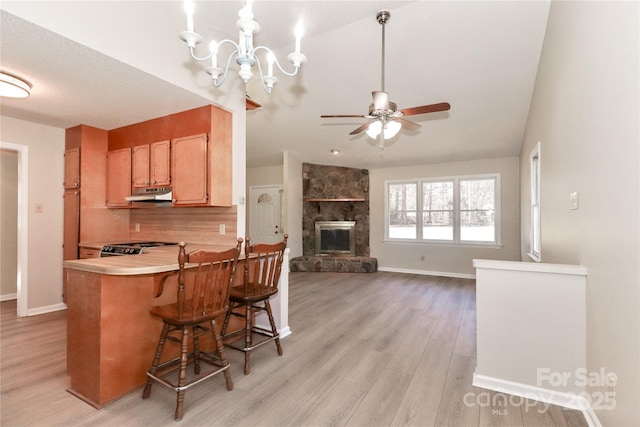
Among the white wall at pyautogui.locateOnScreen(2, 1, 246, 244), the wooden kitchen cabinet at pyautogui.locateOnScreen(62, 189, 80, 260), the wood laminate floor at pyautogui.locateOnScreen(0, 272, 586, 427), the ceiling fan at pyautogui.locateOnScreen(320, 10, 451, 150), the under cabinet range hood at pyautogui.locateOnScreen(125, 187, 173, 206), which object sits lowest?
the wood laminate floor at pyautogui.locateOnScreen(0, 272, 586, 427)

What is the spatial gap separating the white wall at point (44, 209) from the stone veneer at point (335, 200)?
4.31 meters

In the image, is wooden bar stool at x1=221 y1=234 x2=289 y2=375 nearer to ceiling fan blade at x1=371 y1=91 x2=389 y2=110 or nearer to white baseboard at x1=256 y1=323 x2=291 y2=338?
white baseboard at x1=256 y1=323 x2=291 y2=338

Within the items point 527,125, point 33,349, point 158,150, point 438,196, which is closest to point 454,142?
point 527,125

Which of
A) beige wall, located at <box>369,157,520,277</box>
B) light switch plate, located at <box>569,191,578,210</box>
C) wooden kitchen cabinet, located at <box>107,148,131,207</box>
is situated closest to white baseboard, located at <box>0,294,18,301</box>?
wooden kitchen cabinet, located at <box>107,148,131,207</box>

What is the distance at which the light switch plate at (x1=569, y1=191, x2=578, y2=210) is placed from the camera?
6.59 ft

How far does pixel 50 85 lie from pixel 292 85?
251cm

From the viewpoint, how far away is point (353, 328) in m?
3.29

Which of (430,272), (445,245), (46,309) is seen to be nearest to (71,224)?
(46,309)

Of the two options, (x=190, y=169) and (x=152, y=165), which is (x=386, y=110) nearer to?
(x=190, y=169)

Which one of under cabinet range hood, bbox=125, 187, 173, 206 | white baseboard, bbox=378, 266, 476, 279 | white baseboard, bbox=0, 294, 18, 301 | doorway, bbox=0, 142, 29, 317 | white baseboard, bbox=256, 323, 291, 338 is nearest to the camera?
white baseboard, bbox=256, 323, 291, 338

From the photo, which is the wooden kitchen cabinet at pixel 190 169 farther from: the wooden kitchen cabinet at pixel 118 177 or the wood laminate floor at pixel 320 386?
the wood laminate floor at pixel 320 386

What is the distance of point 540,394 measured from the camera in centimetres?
200

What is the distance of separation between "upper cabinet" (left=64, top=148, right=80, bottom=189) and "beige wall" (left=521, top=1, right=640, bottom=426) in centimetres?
505

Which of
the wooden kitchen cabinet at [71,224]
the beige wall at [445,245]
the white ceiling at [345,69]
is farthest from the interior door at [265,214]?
the wooden kitchen cabinet at [71,224]
